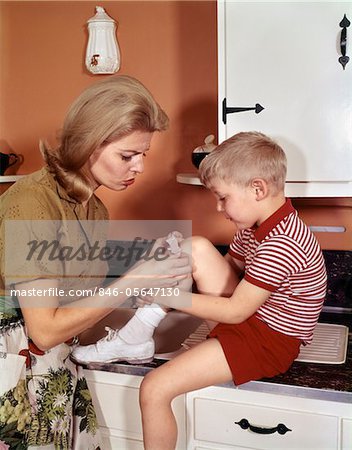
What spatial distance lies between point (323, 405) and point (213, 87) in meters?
1.10

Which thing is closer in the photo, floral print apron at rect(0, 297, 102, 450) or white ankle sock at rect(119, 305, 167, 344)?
floral print apron at rect(0, 297, 102, 450)

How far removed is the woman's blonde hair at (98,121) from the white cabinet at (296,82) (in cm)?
30

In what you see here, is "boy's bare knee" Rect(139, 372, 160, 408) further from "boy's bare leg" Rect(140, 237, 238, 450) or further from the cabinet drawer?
the cabinet drawer

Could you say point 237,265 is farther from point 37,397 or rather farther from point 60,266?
point 37,397

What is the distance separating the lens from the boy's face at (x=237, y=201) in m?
1.35

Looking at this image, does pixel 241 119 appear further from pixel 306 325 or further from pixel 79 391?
pixel 79 391

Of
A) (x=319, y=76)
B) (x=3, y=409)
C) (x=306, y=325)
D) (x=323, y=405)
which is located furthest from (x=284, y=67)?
(x=3, y=409)

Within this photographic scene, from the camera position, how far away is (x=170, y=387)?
131 cm

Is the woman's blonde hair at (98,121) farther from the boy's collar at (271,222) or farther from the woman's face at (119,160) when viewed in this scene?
the boy's collar at (271,222)

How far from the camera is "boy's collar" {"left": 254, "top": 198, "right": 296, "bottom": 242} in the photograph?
135 cm

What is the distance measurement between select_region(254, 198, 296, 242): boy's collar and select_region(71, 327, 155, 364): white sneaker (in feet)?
1.33

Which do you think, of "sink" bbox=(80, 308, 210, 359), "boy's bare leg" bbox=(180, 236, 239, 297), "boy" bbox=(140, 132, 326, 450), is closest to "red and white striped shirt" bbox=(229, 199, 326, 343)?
"boy" bbox=(140, 132, 326, 450)

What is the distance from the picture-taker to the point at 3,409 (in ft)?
4.19

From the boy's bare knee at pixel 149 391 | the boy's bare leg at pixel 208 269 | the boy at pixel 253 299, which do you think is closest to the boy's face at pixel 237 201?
the boy at pixel 253 299
